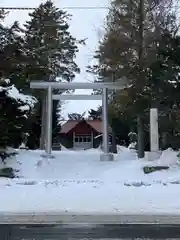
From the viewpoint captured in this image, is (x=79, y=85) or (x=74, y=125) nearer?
(x=79, y=85)

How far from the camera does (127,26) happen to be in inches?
1125

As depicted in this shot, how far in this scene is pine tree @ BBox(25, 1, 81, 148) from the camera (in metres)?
45.0

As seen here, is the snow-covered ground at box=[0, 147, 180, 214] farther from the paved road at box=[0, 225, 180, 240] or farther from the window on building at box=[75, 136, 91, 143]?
the window on building at box=[75, 136, 91, 143]

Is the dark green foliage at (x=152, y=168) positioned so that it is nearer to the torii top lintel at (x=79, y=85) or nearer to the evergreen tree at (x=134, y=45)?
the evergreen tree at (x=134, y=45)

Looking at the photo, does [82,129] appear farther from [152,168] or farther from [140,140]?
[152,168]

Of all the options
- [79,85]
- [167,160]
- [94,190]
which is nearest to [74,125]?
[79,85]

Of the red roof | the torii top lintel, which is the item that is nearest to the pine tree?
the torii top lintel

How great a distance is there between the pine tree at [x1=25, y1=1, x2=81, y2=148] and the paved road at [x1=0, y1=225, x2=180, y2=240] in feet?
114

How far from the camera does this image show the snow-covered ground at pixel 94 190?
1180 centimetres

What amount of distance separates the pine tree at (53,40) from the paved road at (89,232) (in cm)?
3479

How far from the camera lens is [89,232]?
852 centimetres

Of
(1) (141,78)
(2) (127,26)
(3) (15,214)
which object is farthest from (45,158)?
(3) (15,214)

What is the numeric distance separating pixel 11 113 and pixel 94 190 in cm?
943

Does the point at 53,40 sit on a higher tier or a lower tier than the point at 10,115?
higher
